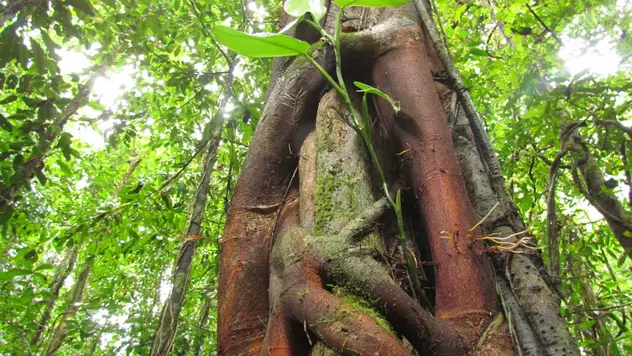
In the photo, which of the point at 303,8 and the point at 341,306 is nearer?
the point at 341,306

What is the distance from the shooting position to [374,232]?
1.24m

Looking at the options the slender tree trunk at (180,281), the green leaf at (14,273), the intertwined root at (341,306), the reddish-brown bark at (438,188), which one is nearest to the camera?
the intertwined root at (341,306)

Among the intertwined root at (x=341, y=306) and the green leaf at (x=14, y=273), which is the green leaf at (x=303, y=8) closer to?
the intertwined root at (x=341, y=306)

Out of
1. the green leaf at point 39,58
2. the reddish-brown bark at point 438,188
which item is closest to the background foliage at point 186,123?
the green leaf at point 39,58

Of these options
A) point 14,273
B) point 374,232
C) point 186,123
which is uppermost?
point 186,123

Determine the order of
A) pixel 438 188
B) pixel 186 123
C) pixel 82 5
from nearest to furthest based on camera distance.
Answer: pixel 438 188
pixel 82 5
pixel 186 123

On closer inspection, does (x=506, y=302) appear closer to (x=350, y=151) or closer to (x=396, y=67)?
(x=350, y=151)

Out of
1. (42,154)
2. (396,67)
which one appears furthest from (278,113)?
(42,154)

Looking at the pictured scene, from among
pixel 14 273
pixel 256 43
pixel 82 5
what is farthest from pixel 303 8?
pixel 14 273

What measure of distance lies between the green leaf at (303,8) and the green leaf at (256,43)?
0.10 metres

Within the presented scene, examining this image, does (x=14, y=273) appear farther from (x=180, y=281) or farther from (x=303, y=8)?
(x=303, y=8)

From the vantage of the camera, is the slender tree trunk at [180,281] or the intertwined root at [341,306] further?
the slender tree trunk at [180,281]

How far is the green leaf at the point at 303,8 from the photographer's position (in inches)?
46.9

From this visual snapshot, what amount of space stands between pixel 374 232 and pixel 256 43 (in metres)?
0.63
